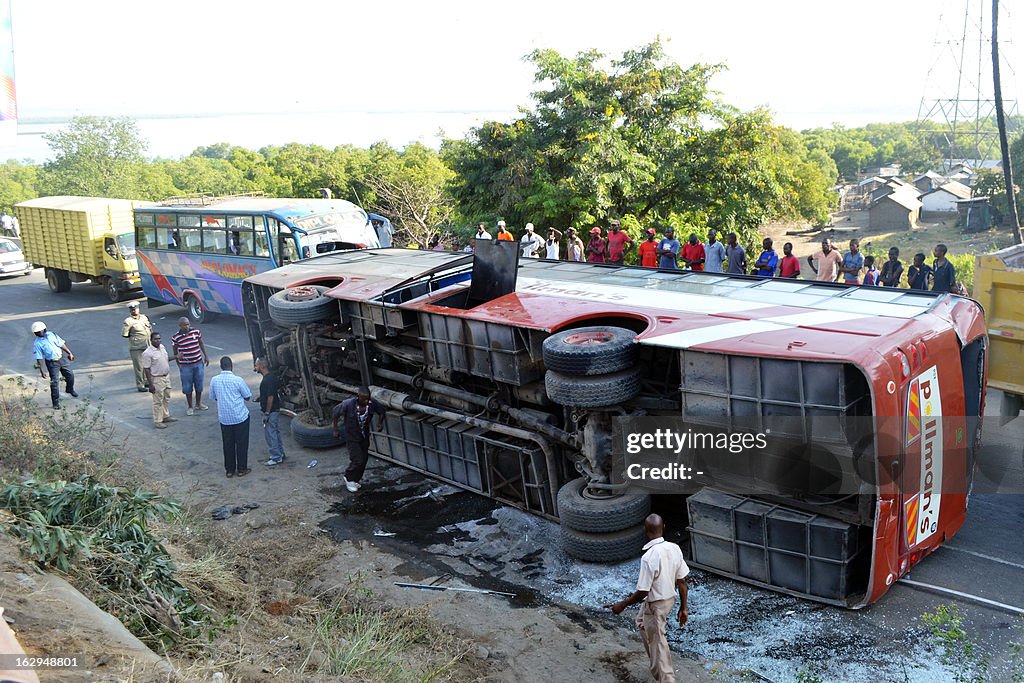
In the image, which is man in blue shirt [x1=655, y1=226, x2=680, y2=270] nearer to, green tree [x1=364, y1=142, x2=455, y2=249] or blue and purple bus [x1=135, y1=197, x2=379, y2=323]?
blue and purple bus [x1=135, y1=197, x2=379, y2=323]

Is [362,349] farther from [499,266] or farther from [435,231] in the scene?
[435,231]

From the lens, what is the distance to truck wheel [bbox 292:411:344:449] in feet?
38.1

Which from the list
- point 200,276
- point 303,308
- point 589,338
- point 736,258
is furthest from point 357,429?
point 200,276

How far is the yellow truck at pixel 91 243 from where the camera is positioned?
906 inches

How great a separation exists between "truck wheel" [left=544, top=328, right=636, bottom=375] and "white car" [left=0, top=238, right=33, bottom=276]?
26250 millimetres

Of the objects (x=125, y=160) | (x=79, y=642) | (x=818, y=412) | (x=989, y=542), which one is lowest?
(x=989, y=542)

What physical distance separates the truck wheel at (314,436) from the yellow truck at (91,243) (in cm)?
1361

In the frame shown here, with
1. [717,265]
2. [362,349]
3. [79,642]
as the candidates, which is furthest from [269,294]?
[79,642]

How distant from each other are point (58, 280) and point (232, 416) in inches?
700

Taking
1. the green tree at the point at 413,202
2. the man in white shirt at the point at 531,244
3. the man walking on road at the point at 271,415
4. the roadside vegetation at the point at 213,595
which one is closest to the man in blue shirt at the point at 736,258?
the man in white shirt at the point at 531,244

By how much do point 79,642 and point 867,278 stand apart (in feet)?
37.0

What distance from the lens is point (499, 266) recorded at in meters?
10.3

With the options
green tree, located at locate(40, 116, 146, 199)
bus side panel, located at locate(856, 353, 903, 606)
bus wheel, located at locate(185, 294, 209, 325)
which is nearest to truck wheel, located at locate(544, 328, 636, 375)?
bus side panel, located at locate(856, 353, 903, 606)

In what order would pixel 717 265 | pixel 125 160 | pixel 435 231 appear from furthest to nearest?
pixel 125 160
pixel 435 231
pixel 717 265
